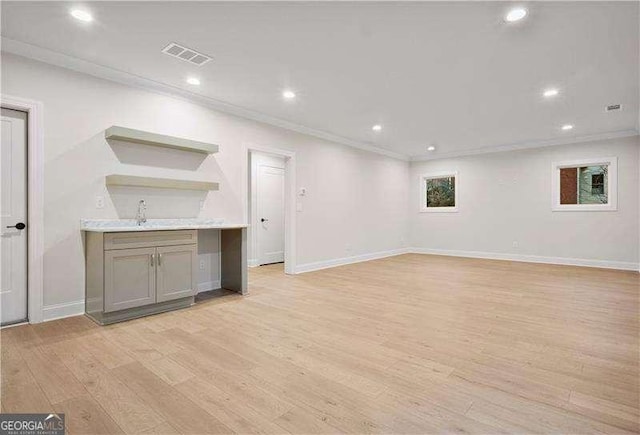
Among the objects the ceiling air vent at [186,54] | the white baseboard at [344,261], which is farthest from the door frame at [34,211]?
the white baseboard at [344,261]

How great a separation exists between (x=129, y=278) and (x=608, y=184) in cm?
832

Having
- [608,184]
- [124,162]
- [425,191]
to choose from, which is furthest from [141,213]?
[608,184]

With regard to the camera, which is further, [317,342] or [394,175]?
[394,175]

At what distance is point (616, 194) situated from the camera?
630cm

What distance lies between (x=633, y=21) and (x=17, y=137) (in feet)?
18.3

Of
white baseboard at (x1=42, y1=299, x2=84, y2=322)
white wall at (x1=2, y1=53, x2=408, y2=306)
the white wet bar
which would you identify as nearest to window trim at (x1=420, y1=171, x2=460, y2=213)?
white wall at (x1=2, y1=53, x2=408, y2=306)

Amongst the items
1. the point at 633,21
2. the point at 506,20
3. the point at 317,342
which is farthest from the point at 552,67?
the point at 317,342

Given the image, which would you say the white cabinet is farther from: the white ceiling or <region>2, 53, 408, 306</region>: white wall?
the white ceiling

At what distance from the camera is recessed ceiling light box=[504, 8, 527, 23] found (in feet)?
8.39

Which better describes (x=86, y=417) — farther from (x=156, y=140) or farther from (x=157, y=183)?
(x=156, y=140)

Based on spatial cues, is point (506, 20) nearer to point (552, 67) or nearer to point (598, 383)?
point (552, 67)

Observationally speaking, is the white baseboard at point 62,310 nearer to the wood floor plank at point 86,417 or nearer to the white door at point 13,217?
the white door at point 13,217

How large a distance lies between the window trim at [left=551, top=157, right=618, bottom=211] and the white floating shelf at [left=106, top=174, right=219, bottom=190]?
6.88 metres

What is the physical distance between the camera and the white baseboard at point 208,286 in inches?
175
